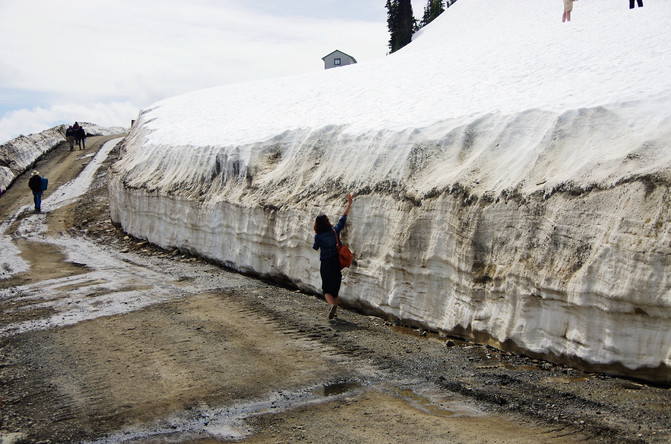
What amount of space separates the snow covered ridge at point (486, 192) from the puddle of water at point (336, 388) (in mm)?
1986

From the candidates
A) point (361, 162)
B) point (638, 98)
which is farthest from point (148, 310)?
point (638, 98)

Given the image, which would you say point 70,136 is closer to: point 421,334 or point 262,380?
point 421,334

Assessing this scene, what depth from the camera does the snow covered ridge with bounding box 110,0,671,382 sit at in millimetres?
6578

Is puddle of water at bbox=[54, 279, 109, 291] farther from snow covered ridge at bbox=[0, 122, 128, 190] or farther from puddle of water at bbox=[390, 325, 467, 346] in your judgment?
snow covered ridge at bbox=[0, 122, 128, 190]

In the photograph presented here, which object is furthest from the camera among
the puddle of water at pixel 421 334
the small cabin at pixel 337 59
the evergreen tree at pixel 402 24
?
the small cabin at pixel 337 59

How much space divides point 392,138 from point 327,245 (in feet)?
7.08

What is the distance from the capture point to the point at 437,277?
8.73 m

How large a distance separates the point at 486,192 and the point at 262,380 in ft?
12.1

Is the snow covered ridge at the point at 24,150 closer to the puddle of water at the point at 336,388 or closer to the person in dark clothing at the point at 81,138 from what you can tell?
the person in dark clothing at the point at 81,138

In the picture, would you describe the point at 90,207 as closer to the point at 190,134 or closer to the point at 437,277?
the point at 190,134

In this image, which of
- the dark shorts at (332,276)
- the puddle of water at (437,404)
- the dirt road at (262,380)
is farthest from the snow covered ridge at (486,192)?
the puddle of water at (437,404)

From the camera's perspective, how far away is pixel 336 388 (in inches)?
272

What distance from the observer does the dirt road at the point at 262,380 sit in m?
5.77

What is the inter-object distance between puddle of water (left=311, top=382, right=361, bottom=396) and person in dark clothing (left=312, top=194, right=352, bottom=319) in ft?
8.98
